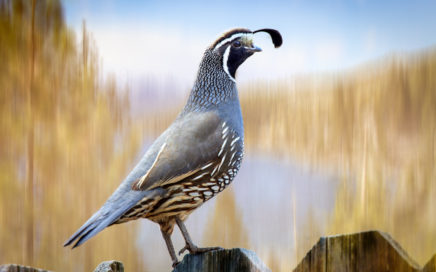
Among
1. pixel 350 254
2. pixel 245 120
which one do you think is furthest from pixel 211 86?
pixel 350 254

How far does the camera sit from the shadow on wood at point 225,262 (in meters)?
1.15

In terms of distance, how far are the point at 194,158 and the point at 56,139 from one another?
2.52 feet

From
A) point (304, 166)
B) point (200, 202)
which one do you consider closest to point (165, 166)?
point (200, 202)

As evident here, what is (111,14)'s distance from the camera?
220cm

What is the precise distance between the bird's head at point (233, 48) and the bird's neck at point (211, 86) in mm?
21

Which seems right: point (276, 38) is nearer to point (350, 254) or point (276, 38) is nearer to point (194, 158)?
point (194, 158)

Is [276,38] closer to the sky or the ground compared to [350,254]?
closer to the sky

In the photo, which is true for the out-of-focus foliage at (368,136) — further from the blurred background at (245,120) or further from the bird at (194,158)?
the bird at (194,158)

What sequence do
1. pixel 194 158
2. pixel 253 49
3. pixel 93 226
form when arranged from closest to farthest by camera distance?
pixel 93 226 → pixel 194 158 → pixel 253 49

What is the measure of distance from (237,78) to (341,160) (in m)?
0.53

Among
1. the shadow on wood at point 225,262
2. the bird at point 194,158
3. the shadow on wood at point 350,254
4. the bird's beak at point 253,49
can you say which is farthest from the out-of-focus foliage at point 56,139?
the shadow on wood at point 350,254

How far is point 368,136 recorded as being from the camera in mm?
2045

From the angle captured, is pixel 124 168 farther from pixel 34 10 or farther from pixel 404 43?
pixel 404 43

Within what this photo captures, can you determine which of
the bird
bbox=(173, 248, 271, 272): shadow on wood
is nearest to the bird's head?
the bird
